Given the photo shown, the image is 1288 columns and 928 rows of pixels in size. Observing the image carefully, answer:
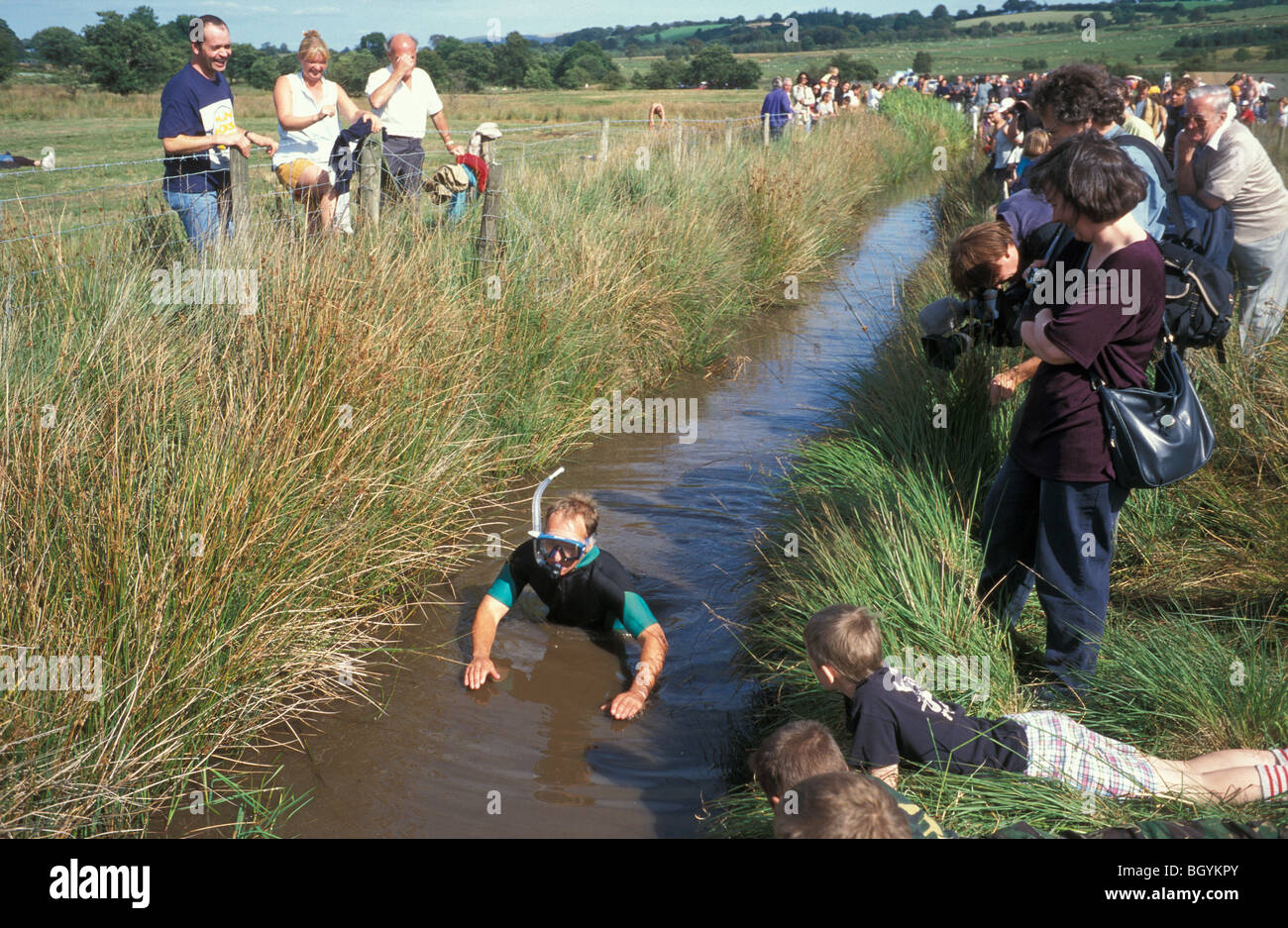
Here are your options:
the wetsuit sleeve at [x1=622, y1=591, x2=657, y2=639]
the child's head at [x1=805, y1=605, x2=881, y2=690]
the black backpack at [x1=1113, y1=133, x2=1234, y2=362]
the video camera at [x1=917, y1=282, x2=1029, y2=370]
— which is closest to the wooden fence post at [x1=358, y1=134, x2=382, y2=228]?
the wetsuit sleeve at [x1=622, y1=591, x2=657, y2=639]

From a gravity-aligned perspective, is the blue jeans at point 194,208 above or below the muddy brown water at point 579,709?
above

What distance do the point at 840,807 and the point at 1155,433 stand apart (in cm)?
171

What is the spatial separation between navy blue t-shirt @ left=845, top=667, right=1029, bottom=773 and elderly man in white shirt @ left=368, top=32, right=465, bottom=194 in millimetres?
6156

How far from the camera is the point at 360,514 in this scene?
4.71 meters

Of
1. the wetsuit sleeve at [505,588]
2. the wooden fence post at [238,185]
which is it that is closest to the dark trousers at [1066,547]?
the wetsuit sleeve at [505,588]

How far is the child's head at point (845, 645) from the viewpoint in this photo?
3197 mm

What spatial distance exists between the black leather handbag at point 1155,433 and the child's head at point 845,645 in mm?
979

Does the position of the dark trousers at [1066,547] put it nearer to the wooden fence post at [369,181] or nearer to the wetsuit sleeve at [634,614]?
the wetsuit sleeve at [634,614]

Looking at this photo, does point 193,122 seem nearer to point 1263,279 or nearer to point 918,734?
point 918,734

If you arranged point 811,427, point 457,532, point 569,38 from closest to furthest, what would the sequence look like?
point 457,532 < point 811,427 < point 569,38
